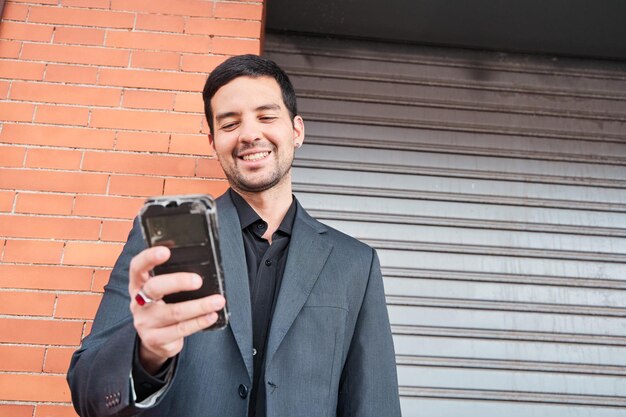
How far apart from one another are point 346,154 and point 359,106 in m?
0.35

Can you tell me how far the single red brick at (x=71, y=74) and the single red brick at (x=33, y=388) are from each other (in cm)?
135

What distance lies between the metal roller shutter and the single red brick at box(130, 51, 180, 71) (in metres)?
1.04

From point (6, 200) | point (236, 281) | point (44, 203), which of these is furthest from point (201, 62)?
point (236, 281)

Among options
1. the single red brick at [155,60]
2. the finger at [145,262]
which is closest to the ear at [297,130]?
the single red brick at [155,60]

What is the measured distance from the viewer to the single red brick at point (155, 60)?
2.64 metres

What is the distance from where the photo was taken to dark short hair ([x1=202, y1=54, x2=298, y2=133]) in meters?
2.15

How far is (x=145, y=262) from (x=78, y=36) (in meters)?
2.06

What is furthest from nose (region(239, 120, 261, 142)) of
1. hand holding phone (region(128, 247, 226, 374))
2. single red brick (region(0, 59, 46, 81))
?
single red brick (region(0, 59, 46, 81))

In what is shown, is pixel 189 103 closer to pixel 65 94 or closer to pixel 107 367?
pixel 65 94

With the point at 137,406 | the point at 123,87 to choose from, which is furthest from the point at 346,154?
the point at 137,406

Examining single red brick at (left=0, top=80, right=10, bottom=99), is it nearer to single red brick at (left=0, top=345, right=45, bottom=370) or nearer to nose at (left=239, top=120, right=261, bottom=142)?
single red brick at (left=0, top=345, right=45, bottom=370)

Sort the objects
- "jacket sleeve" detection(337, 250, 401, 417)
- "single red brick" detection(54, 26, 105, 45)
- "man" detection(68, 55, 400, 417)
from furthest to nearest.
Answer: "single red brick" detection(54, 26, 105, 45) → "jacket sleeve" detection(337, 250, 401, 417) → "man" detection(68, 55, 400, 417)

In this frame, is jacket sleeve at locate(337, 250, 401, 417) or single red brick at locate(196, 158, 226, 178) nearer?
jacket sleeve at locate(337, 250, 401, 417)

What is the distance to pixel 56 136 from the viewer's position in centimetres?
251
